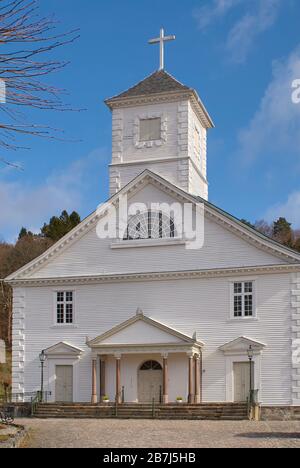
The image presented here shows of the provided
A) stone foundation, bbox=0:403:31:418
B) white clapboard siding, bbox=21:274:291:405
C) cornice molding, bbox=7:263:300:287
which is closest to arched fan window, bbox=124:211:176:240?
cornice molding, bbox=7:263:300:287

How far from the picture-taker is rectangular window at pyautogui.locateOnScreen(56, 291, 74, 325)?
39.1 metres

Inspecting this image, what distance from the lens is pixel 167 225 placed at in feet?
124

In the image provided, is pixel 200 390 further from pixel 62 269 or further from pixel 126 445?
pixel 126 445

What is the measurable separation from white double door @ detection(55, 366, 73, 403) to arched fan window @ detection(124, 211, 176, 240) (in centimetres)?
678

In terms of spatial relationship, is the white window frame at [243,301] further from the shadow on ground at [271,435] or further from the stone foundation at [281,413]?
the shadow on ground at [271,435]

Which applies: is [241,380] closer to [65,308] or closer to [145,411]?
[145,411]

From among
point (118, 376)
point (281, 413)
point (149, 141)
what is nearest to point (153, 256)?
point (118, 376)

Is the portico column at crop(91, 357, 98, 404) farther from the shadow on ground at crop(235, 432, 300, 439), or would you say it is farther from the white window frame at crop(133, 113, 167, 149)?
the shadow on ground at crop(235, 432, 300, 439)

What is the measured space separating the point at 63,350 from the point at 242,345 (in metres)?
8.48

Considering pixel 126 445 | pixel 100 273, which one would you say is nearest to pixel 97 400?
Result: pixel 100 273

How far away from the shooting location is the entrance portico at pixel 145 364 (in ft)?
117

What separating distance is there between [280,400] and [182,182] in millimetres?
11802

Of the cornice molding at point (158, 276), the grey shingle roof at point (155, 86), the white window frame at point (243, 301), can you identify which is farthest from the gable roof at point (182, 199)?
the grey shingle roof at point (155, 86)

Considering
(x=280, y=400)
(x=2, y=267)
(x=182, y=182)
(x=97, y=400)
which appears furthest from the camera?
(x=2, y=267)
